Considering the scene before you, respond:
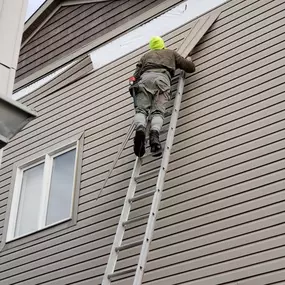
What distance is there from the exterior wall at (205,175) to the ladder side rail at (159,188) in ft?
0.99

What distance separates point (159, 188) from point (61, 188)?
3099mm

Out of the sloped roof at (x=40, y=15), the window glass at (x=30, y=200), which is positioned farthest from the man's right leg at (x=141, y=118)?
the sloped roof at (x=40, y=15)

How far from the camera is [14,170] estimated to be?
33.2ft

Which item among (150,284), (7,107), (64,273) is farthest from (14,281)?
(7,107)

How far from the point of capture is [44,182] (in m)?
9.56

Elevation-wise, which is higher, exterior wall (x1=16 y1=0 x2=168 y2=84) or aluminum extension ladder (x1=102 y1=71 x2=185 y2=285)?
exterior wall (x1=16 y1=0 x2=168 y2=84)

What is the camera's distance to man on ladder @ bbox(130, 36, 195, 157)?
7094mm

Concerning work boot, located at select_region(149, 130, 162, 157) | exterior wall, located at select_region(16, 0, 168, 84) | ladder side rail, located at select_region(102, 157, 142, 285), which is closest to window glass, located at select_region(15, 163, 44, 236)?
exterior wall, located at select_region(16, 0, 168, 84)

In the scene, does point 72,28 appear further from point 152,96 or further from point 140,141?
point 140,141

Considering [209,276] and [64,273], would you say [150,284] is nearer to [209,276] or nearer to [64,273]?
[209,276]

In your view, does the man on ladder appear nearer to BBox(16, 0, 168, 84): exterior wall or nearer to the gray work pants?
the gray work pants

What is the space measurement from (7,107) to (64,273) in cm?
439

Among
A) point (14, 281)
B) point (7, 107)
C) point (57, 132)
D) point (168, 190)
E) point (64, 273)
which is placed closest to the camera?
point (7, 107)

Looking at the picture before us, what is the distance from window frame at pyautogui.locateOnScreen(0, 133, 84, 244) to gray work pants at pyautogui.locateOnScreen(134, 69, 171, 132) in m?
1.97
